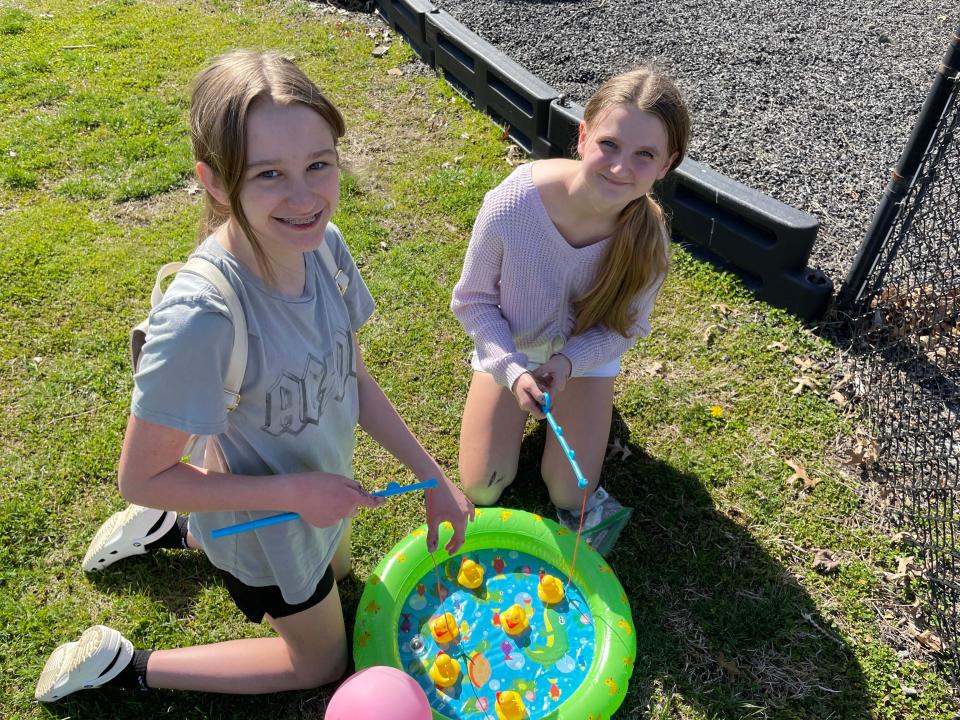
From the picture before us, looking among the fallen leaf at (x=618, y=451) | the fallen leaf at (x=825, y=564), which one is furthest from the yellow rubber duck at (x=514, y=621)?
the fallen leaf at (x=825, y=564)

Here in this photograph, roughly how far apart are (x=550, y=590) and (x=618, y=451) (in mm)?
869

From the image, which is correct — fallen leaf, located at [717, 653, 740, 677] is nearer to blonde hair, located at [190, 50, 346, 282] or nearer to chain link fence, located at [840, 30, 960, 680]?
chain link fence, located at [840, 30, 960, 680]

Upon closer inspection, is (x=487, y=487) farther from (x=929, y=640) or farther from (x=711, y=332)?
(x=929, y=640)

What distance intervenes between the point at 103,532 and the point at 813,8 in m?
6.79

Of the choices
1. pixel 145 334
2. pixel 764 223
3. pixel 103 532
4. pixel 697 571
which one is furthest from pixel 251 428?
pixel 764 223

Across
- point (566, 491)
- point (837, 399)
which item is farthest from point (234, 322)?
point (837, 399)

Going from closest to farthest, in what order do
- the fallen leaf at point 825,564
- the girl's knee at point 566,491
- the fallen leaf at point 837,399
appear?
the fallen leaf at point 825,564, the girl's knee at point 566,491, the fallen leaf at point 837,399

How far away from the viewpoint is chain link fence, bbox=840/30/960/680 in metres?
2.94

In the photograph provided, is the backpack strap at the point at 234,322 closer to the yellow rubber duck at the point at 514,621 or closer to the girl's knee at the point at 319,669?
the girl's knee at the point at 319,669

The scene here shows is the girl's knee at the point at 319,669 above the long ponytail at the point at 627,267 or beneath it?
beneath

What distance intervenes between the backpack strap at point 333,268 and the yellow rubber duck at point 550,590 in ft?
4.43

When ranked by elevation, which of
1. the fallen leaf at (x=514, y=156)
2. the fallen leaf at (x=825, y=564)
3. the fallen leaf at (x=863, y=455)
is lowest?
the fallen leaf at (x=825, y=564)

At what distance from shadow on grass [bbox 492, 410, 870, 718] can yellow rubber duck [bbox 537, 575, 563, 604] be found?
327mm

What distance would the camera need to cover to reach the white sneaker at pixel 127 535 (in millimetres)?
2746
